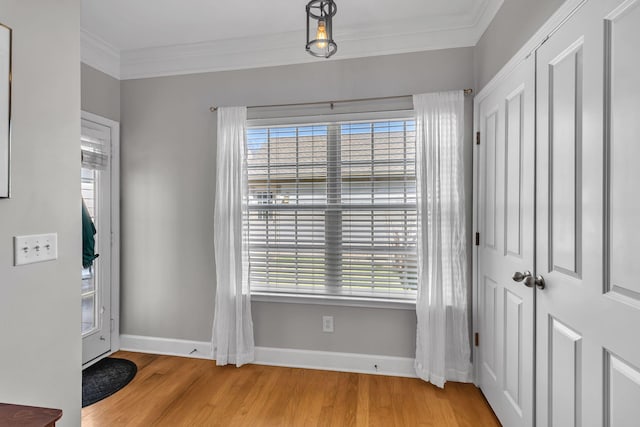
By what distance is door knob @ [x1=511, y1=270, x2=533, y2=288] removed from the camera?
1547 millimetres

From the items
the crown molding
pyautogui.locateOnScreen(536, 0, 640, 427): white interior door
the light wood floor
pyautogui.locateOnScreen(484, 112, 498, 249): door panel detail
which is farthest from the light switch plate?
pyautogui.locateOnScreen(484, 112, 498, 249): door panel detail

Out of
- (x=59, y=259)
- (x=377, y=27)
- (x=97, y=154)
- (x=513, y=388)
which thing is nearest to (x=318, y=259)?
(x=513, y=388)

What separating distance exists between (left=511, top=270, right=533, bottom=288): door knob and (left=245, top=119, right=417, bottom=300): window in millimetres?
923

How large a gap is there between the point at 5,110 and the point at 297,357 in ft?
7.89

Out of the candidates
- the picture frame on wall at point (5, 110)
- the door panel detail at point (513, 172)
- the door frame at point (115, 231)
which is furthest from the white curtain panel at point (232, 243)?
the door panel detail at point (513, 172)

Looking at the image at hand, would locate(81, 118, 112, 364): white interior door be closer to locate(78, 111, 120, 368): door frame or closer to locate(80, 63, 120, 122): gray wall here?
locate(78, 111, 120, 368): door frame

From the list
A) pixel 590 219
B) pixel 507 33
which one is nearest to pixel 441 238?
pixel 590 219

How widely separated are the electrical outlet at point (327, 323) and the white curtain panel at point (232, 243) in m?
0.61

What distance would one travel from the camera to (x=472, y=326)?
243 centimetres

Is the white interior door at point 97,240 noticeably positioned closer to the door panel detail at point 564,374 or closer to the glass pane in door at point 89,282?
the glass pane in door at point 89,282

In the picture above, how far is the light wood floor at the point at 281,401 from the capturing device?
2.02m

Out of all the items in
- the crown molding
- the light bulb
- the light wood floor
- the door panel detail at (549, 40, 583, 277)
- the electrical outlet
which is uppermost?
the crown molding

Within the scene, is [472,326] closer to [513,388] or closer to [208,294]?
[513,388]

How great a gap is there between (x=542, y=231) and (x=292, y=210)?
177 cm
